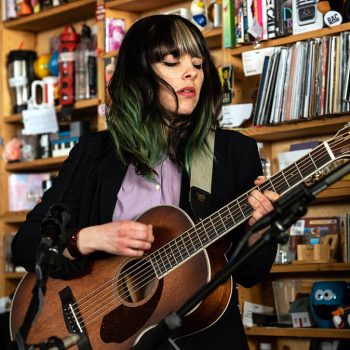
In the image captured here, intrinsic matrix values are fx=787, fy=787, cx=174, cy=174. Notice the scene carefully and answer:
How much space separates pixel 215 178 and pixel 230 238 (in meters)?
0.15

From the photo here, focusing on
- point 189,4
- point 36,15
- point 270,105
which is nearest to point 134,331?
point 270,105

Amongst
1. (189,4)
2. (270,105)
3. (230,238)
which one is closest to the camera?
(230,238)

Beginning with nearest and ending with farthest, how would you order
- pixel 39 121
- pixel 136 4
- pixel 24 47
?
pixel 136 4, pixel 39 121, pixel 24 47

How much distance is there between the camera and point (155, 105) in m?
1.98

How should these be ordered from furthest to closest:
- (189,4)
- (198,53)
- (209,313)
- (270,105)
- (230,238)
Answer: (189,4), (270,105), (198,53), (230,238), (209,313)

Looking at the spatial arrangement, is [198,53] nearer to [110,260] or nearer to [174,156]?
[174,156]

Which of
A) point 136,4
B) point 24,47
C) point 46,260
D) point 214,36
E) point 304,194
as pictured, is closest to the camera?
point 304,194

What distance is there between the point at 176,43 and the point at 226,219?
1.57 ft

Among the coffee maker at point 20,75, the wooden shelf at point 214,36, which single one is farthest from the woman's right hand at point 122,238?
the coffee maker at point 20,75

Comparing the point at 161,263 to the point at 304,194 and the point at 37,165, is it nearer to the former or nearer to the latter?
the point at 304,194

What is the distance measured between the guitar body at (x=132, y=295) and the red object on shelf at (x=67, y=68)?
2096mm

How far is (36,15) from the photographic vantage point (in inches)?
165

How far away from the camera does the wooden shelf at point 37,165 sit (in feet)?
13.1

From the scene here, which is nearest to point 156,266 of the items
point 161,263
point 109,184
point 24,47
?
point 161,263
